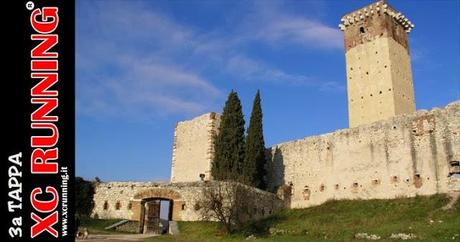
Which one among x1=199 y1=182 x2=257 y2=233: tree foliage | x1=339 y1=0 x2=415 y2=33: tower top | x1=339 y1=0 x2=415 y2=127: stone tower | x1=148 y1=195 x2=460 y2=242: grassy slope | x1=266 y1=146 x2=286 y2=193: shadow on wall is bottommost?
x1=148 y1=195 x2=460 y2=242: grassy slope

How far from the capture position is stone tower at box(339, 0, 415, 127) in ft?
131

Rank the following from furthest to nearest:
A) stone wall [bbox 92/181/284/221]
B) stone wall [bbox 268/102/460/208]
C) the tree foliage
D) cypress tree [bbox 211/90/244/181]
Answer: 1. cypress tree [bbox 211/90/244/181]
2. stone wall [bbox 268/102/460/208]
3. stone wall [bbox 92/181/284/221]
4. the tree foliage

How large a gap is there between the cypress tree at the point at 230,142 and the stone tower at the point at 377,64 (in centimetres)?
1184

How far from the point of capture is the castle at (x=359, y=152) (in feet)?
96.3

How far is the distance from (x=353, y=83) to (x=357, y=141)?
34.1 feet

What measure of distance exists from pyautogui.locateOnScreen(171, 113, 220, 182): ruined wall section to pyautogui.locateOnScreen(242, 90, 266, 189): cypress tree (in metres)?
4.57

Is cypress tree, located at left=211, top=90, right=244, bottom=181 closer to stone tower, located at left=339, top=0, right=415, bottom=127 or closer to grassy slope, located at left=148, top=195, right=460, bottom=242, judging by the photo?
grassy slope, located at left=148, top=195, right=460, bottom=242

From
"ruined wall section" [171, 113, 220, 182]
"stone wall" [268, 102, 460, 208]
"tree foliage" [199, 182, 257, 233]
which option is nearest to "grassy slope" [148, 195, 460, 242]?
"tree foliage" [199, 182, 257, 233]

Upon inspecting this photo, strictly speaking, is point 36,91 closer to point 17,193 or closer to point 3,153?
point 3,153

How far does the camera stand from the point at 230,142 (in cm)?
3512

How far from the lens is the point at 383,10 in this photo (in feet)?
139

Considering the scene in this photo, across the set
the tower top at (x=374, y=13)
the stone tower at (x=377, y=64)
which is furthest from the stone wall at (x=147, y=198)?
the tower top at (x=374, y=13)

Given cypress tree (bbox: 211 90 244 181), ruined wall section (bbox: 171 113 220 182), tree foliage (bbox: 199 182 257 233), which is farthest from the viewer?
ruined wall section (bbox: 171 113 220 182)

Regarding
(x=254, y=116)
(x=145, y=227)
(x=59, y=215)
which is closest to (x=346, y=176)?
(x=254, y=116)
